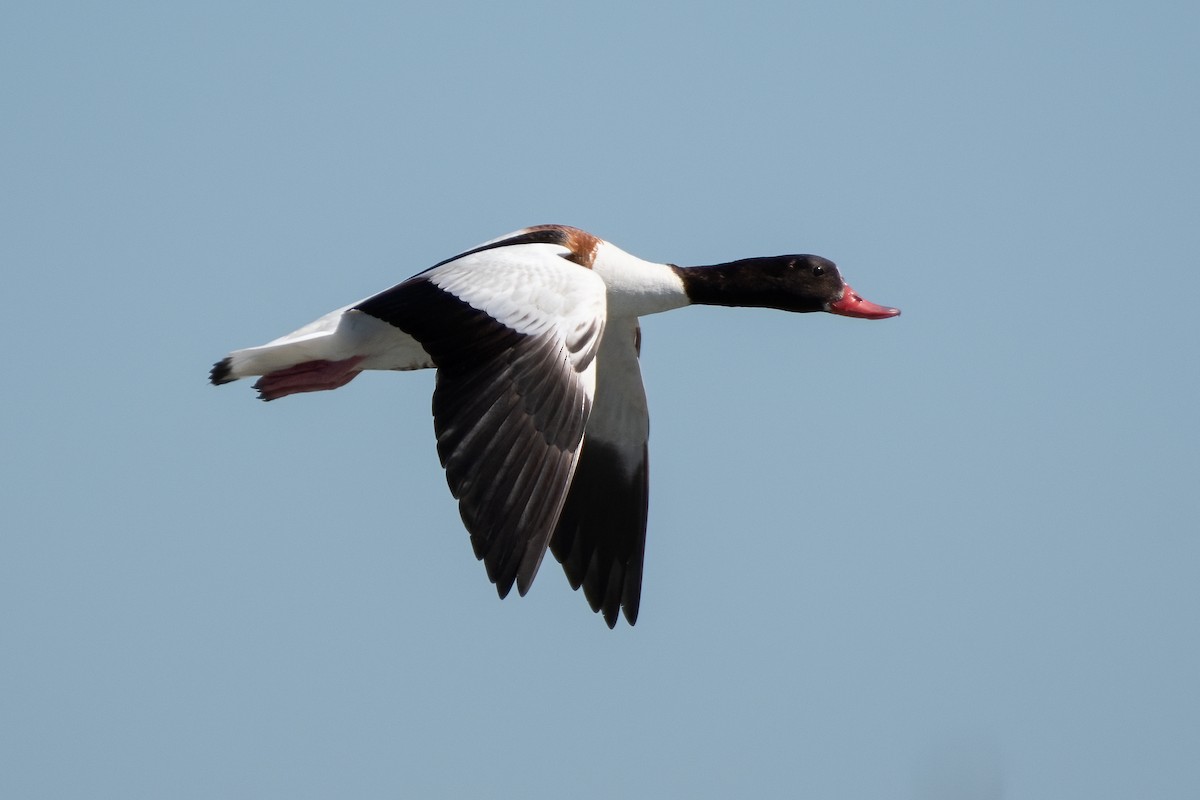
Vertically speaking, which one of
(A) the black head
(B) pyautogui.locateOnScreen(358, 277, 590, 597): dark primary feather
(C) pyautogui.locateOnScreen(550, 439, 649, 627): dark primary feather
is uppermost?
(A) the black head

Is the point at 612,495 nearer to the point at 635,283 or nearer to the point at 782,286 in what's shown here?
the point at 635,283

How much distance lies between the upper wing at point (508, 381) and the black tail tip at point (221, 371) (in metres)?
0.92

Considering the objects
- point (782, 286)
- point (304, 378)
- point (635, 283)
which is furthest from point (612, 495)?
point (304, 378)

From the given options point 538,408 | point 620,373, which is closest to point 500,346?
point 538,408

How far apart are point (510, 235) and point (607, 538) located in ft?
6.91

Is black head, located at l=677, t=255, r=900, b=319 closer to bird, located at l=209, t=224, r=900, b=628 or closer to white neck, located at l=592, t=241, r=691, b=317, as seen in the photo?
bird, located at l=209, t=224, r=900, b=628

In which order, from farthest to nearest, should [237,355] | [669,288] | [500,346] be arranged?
[669,288] < [237,355] < [500,346]

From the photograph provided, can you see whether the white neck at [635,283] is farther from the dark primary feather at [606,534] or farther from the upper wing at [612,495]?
the dark primary feather at [606,534]

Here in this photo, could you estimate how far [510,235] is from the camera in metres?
11.1

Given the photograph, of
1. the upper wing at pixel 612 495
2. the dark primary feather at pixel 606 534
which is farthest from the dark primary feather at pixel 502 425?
the dark primary feather at pixel 606 534

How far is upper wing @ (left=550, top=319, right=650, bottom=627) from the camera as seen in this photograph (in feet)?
38.5

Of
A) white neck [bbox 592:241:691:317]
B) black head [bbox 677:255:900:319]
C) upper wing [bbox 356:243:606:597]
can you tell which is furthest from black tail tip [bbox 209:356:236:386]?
black head [bbox 677:255:900:319]

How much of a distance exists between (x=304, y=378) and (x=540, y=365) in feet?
7.20

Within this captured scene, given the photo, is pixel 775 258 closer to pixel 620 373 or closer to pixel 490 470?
pixel 620 373
